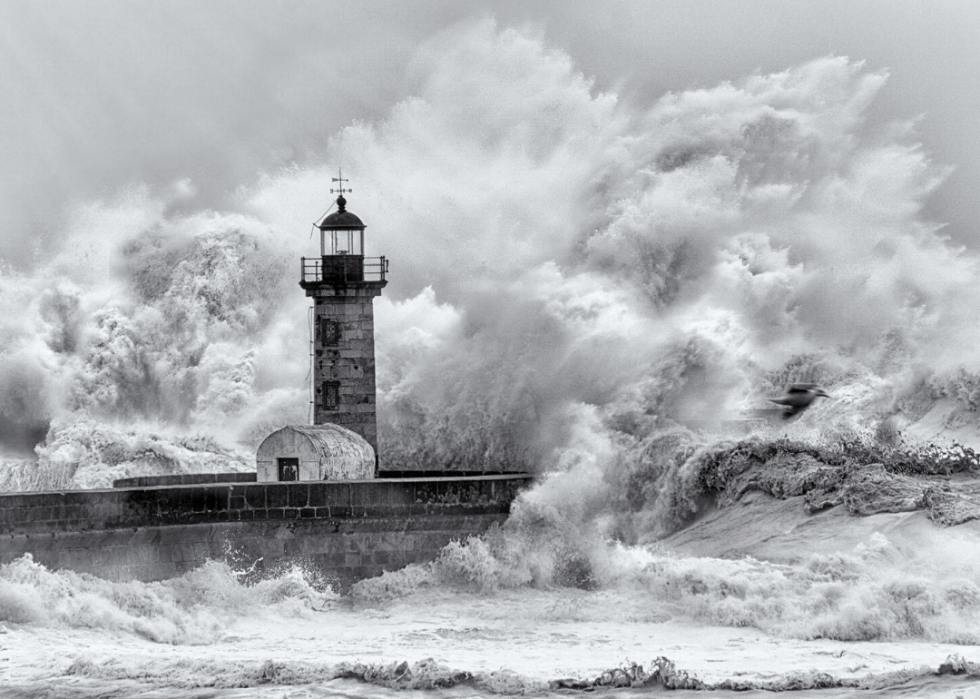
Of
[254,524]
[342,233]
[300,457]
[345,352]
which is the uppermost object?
[342,233]

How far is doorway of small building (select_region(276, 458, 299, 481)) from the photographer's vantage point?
20797mm

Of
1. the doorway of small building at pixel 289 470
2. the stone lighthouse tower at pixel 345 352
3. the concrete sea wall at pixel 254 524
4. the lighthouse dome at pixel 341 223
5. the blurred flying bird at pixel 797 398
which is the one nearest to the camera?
the concrete sea wall at pixel 254 524

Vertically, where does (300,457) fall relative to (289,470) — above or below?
above

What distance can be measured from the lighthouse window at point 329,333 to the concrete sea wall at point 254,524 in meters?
4.11

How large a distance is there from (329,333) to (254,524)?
471cm

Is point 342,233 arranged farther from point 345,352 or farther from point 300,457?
point 300,457

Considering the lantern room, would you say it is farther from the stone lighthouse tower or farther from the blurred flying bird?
the blurred flying bird

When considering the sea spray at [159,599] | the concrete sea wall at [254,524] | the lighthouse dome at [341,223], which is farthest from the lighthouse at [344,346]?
the sea spray at [159,599]

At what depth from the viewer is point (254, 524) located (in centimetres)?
1884

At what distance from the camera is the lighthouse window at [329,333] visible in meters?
23.1

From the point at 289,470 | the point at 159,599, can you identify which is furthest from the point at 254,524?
the point at 289,470

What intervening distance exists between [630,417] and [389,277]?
1019 centimetres

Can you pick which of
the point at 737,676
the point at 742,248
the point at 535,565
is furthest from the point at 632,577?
the point at 742,248

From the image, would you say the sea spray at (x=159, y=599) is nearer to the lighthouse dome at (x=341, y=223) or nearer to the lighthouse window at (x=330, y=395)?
the lighthouse window at (x=330, y=395)
